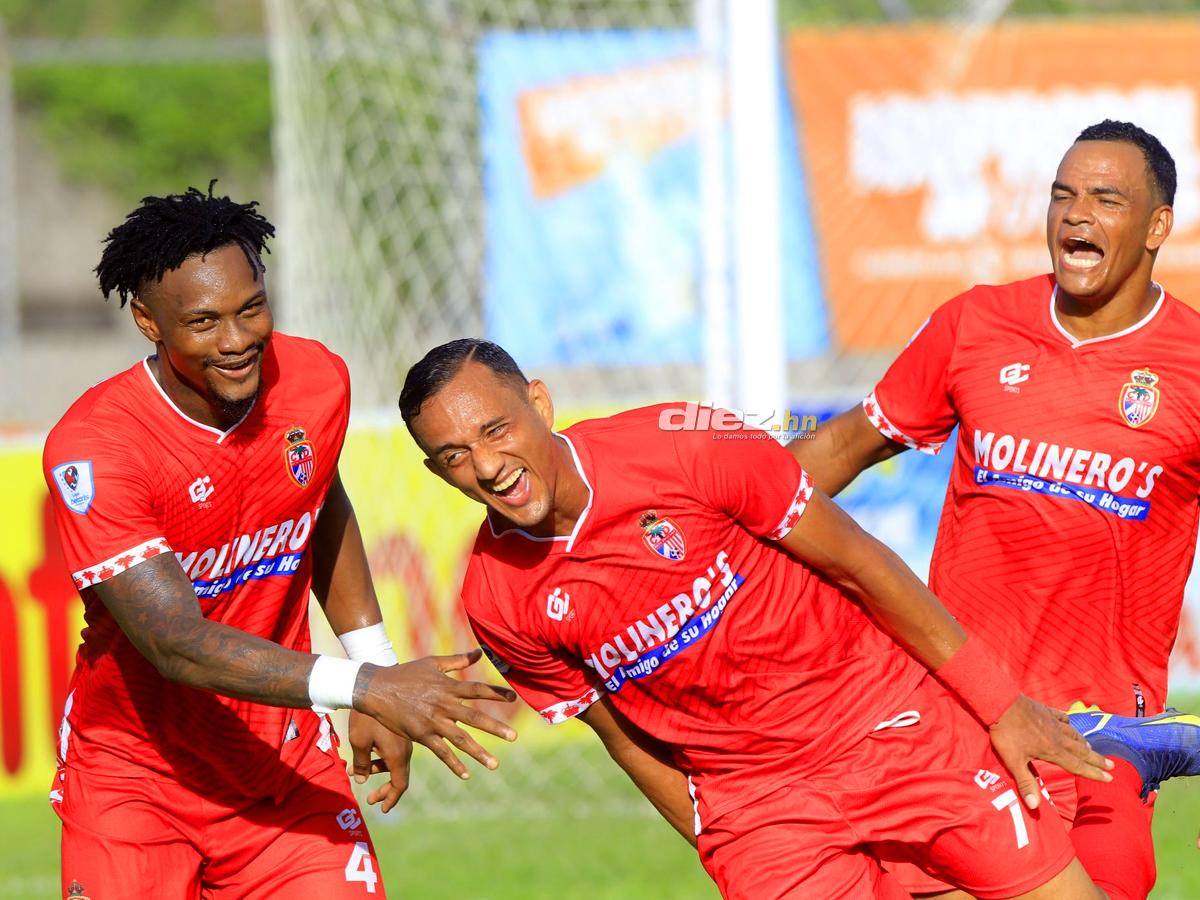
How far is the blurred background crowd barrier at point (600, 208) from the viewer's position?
9.81 meters

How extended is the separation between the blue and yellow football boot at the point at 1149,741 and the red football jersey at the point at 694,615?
0.65 metres

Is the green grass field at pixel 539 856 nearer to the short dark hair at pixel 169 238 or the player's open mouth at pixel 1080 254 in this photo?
the player's open mouth at pixel 1080 254

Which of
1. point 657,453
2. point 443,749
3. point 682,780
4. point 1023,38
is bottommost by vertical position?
point 682,780

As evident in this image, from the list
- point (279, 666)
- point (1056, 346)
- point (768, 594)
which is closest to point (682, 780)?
point (768, 594)

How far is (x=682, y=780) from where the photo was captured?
4379 mm

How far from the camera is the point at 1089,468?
15.0 ft

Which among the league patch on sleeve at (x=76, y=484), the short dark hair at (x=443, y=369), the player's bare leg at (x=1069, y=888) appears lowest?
the player's bare leg at (x=1069, y=888)

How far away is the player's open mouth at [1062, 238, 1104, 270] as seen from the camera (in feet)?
14.9

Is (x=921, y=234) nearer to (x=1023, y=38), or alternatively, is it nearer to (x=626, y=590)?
(x=1023, y=38)

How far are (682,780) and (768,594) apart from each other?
0.64 metres

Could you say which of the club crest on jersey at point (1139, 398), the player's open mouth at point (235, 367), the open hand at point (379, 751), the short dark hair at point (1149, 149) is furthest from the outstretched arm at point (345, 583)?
the short dark hair at point (1149, 149)

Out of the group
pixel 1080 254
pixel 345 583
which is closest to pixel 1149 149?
pixel 1080 254

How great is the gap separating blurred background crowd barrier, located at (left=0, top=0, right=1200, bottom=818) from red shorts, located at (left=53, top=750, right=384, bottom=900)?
4022mm

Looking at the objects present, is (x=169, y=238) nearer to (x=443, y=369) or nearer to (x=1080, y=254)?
(x=443, y=369)
